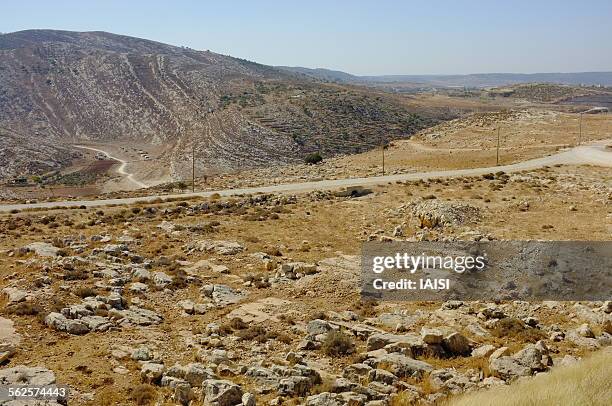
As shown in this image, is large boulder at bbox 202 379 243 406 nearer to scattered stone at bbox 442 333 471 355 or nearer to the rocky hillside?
scattered stone at bbox 442 333 471 355

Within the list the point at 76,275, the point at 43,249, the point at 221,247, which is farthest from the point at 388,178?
the point at 76,275

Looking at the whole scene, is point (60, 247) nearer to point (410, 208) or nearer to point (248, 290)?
point (248, 290)

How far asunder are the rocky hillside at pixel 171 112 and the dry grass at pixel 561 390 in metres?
69.4

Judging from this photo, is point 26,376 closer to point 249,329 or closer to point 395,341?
point 249,329

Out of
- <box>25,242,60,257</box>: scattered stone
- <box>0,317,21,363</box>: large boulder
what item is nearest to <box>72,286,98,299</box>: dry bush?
<box>0,317,21,363</box>: large boulder

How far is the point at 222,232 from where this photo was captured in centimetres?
2636

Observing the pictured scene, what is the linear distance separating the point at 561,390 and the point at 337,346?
201 inches

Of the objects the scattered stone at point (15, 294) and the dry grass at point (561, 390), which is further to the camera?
the scattered stone at point (15, 294)

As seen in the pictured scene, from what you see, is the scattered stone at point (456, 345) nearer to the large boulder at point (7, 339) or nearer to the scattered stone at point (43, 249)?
the large boulder at point (7, 339)

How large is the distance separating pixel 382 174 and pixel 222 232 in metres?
24.3

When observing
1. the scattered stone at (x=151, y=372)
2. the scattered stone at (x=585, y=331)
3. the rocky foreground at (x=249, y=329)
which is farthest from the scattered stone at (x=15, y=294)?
the scattered stone at (x=585, y=331)

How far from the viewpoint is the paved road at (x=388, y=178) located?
38.4m

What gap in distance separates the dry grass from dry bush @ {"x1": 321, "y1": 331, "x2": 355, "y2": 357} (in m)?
3.28

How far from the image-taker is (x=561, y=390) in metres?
8.67
